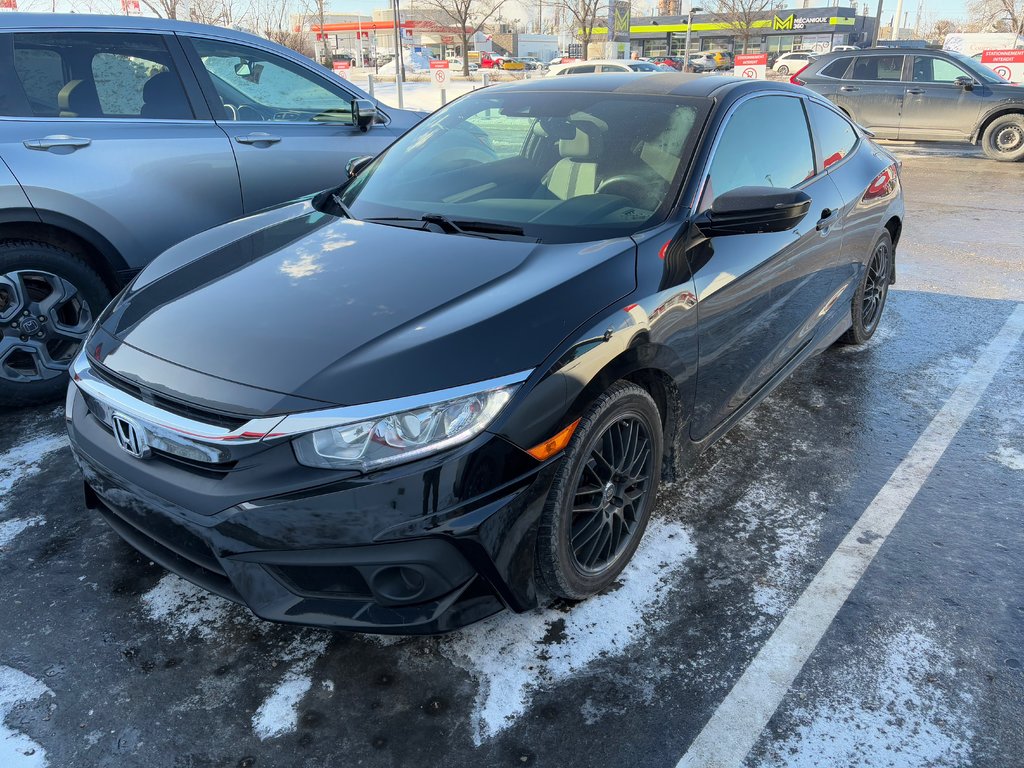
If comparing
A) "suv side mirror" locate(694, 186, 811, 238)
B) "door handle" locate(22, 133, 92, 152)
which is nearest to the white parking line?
"suv side mirror" locate(694, 186, 811, 238)

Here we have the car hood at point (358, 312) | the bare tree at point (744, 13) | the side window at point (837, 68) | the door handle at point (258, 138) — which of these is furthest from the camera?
the bare tree at point (744, 13)

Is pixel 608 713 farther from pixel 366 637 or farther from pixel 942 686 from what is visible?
pixel 942 686

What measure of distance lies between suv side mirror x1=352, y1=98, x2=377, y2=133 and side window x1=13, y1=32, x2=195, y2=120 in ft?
3.12

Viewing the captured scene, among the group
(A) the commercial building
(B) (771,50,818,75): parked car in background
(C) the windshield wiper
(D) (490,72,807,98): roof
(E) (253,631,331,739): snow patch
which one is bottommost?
(E) (253,631,331,739): snow patch

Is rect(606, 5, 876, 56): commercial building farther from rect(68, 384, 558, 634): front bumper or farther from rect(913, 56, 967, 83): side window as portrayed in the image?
rect(68, 384, 558, 634): front bumper

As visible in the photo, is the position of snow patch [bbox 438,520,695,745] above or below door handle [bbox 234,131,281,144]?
below

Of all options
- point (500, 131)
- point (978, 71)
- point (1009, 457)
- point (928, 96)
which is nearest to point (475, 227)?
point (500, 131)

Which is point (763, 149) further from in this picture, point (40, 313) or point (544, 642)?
point (40, 313)

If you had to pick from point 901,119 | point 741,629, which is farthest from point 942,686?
point 901,119

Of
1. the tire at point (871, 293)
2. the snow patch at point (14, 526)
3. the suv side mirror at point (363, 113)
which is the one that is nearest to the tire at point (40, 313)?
the snow patch at point (14, 526)

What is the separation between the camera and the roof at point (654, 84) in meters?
3.25

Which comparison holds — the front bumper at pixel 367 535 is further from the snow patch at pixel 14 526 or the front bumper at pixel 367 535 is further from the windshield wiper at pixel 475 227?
the snow patch at pixel 14 526

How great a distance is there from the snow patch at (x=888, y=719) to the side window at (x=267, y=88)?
414cm

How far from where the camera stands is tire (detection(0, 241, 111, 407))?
12.2 ft
